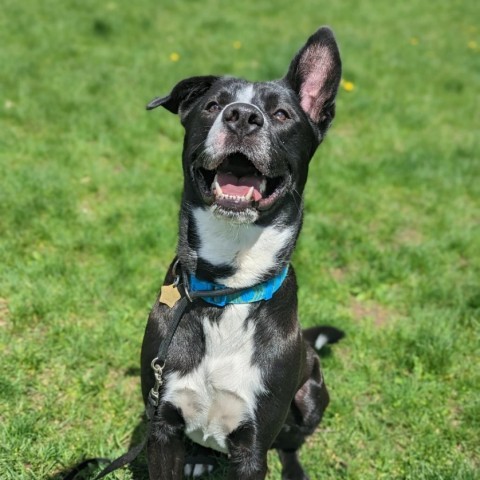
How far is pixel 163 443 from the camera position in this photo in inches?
103

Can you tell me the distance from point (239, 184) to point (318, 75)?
0.73 metres

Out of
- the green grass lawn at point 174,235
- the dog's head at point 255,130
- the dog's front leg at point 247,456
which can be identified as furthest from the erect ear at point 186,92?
the green grass lawn at point 174,235

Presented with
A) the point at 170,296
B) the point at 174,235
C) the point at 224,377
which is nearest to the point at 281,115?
the point at 170,296

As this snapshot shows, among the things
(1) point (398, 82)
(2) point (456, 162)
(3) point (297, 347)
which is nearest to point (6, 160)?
(3) point (297, 347)

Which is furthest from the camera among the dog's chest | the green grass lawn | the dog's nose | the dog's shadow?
the green grass lawn

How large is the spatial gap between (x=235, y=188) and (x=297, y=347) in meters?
0.78

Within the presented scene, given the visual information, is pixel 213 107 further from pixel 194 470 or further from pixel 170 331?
pixel 194 470

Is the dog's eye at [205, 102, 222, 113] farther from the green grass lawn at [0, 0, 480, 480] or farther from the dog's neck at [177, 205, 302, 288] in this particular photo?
the green grass lawn at [0, 0, 480, 480]

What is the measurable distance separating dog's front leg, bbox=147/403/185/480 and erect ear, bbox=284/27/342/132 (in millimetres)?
1571

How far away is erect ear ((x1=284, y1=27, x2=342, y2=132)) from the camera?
2771mm

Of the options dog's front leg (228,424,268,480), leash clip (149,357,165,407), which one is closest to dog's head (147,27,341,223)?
leash clip (149,357,165,407)

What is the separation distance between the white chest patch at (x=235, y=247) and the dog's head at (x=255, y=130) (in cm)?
9

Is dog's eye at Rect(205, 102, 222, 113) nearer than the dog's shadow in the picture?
Yes

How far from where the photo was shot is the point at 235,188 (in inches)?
101
